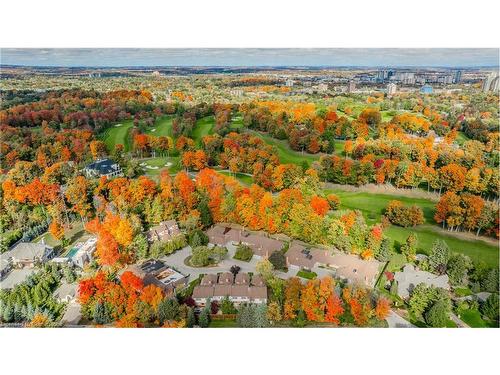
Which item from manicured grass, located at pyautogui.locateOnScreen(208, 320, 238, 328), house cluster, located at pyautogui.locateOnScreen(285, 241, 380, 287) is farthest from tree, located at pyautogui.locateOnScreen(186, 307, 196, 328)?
house cluster, located at pyautogui.locateOnScreen(285, 241, 380, 287)

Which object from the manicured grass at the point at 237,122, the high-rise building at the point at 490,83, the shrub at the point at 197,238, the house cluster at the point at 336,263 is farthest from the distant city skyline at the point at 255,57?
the house cluster at the point at 336,263

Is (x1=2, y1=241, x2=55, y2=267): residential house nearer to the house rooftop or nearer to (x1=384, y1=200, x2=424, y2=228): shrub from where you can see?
the house rooftop

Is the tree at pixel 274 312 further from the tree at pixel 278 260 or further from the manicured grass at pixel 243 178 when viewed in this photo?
the manicured grass at pixel 243 178

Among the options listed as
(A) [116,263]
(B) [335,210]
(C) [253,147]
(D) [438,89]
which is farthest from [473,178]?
(A) [116,263]

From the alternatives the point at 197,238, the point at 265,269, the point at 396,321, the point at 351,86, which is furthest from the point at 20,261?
the point at 351,86

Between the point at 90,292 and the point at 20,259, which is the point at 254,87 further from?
the point at 20,259

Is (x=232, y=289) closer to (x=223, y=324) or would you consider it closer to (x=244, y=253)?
(x=223, y=324)

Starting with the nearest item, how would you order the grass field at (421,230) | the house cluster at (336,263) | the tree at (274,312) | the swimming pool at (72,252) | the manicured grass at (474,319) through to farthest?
the tree at (274,312) → the manicured grass at (474,319) → the grass field at (421,230) → the house cluster at (336,263) → the swimming pool at (72,252)
